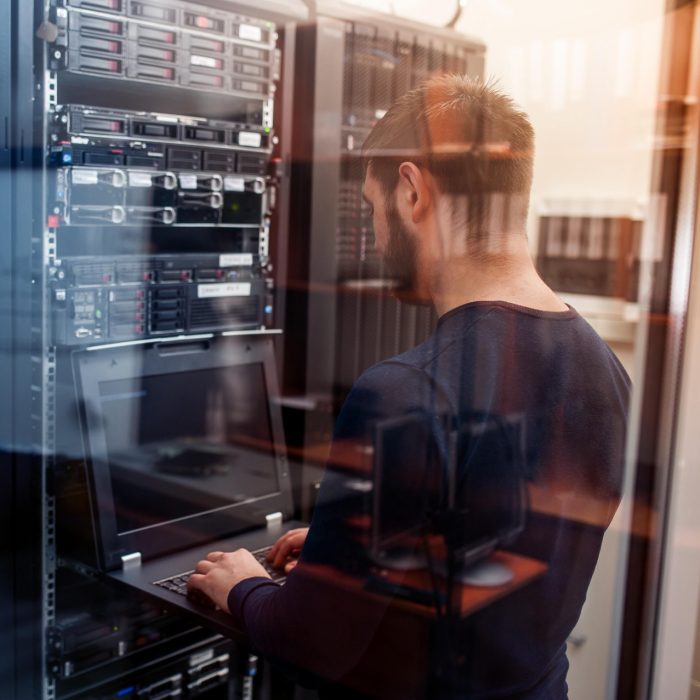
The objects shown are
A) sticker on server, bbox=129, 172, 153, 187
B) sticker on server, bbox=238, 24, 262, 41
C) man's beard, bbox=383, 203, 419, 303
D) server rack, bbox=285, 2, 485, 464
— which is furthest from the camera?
server rack, bbox=285, 2, 485, 464

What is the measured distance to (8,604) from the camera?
1.54 m

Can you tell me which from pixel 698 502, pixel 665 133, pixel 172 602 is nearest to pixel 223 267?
pixel 172 602

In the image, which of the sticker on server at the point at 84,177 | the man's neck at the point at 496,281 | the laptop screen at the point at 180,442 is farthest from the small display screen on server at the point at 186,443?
the man's neck at the point at 496,281

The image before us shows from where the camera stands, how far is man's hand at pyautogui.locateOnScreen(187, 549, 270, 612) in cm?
138

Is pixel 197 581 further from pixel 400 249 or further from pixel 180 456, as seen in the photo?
pixel 400 249

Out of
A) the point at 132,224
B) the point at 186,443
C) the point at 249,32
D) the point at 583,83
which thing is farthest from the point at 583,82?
the point at 186,443

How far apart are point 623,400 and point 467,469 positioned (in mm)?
276

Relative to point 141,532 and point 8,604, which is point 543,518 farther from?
point 8,604

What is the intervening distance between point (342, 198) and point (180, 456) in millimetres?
629

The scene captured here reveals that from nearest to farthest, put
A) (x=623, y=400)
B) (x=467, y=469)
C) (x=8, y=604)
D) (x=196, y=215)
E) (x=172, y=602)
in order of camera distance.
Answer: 1. (x=467, y=469)
2. (x=623, y=400)
3. (x=172, y=602)
4. (x=8, y=604)
5. (x=196, y=215)

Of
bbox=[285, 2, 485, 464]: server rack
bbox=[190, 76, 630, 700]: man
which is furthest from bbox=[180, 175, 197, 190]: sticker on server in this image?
bbox=[190, 76, 630, 700]: man

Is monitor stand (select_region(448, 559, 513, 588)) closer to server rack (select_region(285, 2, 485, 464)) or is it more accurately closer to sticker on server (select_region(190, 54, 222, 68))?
server rack (select_region(285, 2, 485, 464))

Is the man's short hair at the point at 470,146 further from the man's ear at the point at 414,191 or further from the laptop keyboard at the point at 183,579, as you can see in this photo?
the laptop keyboard at the point at 183,579

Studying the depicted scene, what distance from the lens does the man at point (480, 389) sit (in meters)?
1.12
